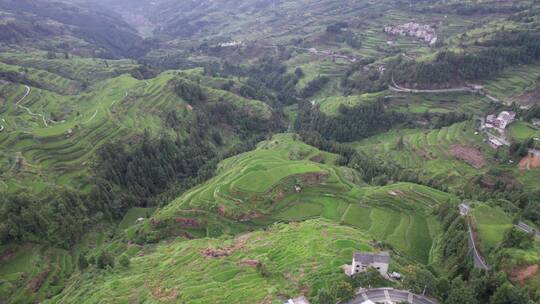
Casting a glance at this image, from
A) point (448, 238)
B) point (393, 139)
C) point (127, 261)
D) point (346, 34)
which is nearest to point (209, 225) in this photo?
point (127, 261)

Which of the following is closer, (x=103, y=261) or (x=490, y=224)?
(x=490, y=224)

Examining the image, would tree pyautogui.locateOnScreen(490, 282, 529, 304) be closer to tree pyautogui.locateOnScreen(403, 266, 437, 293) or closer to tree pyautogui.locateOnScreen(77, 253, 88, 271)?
tree pyautogui.locateOnScreen(403, 266, 437, 293)

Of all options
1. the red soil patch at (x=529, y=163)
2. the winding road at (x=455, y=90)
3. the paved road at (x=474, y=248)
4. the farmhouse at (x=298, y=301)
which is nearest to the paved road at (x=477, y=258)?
the paved road at (x=474, y=248)

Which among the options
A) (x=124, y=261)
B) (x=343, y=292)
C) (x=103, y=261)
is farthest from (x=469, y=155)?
(x=103, y=261)

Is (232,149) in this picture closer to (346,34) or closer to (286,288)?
(286,288)

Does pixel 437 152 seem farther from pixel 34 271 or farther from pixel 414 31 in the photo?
pixel 414 31

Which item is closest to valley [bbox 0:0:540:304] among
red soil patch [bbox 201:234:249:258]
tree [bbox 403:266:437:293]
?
tree [bbox 403:266:437:293]
